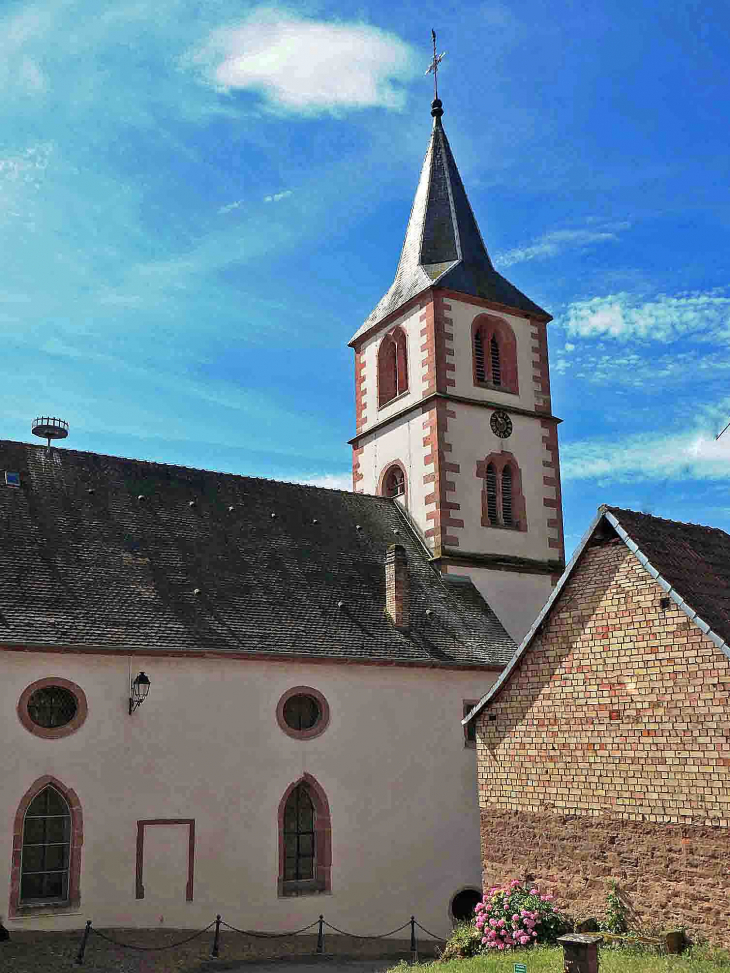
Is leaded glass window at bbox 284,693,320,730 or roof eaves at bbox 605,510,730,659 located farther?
leaded glass window at bbox 284,693,320,730

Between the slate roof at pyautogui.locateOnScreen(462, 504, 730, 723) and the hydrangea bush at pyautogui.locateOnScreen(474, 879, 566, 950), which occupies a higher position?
the slate roof at pyautogui.locateOnScreen(462, 504, 730, 723)

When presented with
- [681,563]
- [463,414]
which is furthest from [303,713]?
[463,414]

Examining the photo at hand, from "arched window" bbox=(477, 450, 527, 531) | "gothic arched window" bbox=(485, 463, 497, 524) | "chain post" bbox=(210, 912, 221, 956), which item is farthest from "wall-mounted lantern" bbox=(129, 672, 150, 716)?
"gothic arched window" bbox=(485, 463, 497, 524)

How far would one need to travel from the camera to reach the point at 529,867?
14.5 m

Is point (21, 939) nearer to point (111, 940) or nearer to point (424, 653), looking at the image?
point (111, 940)

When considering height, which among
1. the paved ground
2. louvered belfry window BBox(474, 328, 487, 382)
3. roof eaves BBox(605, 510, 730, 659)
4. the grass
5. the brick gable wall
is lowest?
the paved ground

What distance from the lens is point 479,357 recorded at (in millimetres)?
28344

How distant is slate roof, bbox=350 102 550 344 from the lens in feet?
94.5

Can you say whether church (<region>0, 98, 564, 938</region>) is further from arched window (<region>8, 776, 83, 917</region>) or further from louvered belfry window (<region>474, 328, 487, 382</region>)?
louvered belfry window (<region>474, 328, 487, 382</region>)

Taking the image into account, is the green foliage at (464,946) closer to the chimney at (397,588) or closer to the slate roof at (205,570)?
the slate roof at (205,570)

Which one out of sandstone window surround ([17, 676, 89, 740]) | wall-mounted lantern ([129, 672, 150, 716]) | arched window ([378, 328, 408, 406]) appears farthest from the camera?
arched window ([378, 328, 408, 406])

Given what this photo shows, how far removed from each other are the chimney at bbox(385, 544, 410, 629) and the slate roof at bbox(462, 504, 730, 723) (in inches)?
255

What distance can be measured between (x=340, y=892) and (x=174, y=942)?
3579mm

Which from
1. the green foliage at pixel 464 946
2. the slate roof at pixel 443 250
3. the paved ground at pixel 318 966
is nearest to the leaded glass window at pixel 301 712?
the paved ground at pixel 318 966
